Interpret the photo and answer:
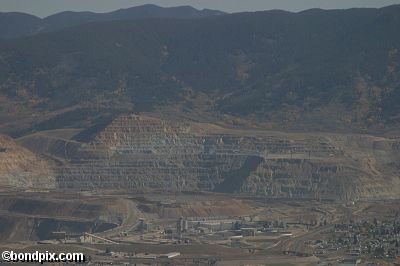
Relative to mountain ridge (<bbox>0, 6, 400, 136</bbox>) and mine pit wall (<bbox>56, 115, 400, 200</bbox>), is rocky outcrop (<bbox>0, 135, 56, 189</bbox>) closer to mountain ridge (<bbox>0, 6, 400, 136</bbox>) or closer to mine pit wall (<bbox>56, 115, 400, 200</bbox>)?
mine pit wall (<bbox>56, 115, 400, 200</bbox>)

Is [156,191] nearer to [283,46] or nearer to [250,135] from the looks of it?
[250,135]

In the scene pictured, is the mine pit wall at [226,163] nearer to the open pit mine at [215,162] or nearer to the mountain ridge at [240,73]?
the open pit mine at [215,162]

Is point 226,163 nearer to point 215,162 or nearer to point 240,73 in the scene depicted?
point 215,162

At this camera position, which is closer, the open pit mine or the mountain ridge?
the open pit mine

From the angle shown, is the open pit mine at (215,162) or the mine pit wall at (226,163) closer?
the mine pit wall at (226,163)

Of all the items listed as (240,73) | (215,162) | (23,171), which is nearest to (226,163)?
(215,162)

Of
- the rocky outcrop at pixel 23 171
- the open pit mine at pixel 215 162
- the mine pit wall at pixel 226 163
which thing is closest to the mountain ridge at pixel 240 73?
the open pit mine at pixel 215 162

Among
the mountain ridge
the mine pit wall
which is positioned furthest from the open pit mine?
the mountain ridge

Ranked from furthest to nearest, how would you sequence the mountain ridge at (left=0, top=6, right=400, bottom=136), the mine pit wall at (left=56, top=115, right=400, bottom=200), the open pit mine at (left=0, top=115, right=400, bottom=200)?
the mountain ridge at (left=0, top=6, right=400, bottom=136) → the open pit mine at (left=0, top=115, right=400, bottom=200) → the mine pit wall at (left=56, top=115, right=400, bottom=200)
